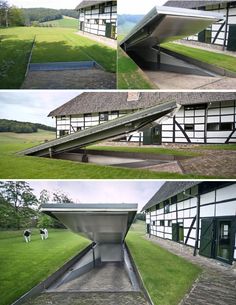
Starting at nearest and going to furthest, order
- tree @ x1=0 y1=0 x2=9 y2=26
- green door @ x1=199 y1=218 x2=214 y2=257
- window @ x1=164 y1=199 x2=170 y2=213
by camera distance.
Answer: tree @ x1=0 y1=0 x2=9 y2=26
green door @ x1=199 y1=218 x2=214 y2=257
window @ x1=164 y1=199 x2=170 y2=213

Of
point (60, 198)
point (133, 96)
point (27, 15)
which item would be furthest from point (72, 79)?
point (60, 198)

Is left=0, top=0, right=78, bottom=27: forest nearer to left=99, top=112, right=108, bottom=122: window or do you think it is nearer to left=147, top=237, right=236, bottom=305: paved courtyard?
left=99, top=112, right=108, bottom=122: window

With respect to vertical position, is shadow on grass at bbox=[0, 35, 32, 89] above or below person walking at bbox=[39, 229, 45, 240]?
above

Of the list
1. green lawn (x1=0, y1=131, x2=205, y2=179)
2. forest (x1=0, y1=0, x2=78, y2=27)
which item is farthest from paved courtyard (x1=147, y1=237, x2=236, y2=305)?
forest (x1=0, y1=0, x2=78, y2=27)

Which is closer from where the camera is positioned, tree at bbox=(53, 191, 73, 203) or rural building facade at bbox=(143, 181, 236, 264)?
tree at bbox=(53, 191, 73, 203)

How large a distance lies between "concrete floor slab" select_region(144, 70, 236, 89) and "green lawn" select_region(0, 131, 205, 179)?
937 mm

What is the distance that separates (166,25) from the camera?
11.3ft

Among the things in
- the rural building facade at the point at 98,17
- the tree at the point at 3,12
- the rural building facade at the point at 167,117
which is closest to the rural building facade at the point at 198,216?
the rural building facade at the point at 167,117

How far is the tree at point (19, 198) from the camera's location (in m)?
3.98

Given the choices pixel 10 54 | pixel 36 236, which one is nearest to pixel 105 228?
pixel 36 236

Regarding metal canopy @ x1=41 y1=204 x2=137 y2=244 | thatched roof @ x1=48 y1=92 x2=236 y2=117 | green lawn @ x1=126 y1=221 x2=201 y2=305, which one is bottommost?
green lawn @ x1=126 y1=221 x2=201 y2=305

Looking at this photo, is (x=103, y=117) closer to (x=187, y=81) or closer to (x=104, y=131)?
(x=104, y=131)

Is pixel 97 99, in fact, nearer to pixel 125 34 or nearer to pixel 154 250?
pixel 125 34

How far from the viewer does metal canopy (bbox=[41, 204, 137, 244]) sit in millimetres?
3895
